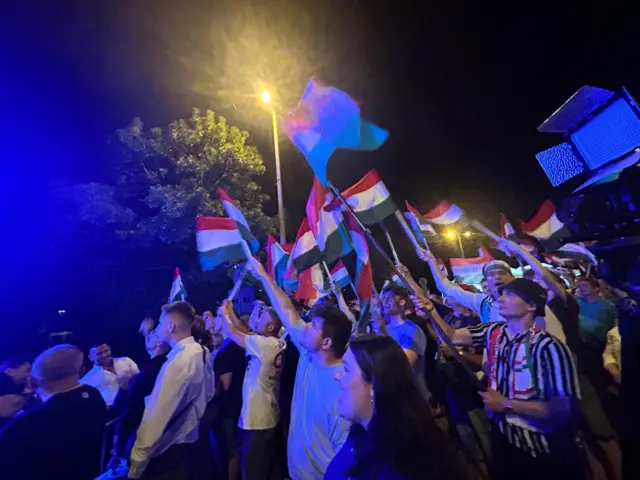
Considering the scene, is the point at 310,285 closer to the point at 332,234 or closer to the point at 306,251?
the point at 306,251

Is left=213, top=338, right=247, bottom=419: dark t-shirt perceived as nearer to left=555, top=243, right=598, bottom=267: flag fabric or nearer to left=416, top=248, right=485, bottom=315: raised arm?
left=416, top=248, right=485, bottom=315: raised arm

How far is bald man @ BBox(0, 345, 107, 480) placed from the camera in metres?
2.82

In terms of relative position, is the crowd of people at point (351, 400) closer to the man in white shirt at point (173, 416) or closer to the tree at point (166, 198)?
the man in white shirt at point (173, 416)

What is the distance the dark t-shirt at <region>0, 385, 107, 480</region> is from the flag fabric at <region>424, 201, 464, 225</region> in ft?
21.6

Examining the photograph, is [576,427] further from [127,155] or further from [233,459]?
[127,155]

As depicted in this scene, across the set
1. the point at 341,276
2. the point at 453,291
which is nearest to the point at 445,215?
the point at 341,276

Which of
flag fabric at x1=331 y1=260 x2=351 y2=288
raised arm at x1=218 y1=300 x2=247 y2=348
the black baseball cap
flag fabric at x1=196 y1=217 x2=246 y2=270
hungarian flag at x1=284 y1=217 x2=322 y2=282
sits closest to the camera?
the black baseball cap

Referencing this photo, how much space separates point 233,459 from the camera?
4.96 meters

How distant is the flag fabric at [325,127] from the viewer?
16.7ft

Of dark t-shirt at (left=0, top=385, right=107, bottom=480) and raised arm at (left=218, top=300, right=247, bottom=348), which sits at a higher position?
raised arm at (left=218, top=300, right=247, bottom=348)

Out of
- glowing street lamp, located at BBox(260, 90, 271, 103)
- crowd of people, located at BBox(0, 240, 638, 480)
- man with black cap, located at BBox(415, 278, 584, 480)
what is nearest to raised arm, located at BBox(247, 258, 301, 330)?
crowd of people, located at BBox(0, 240, 638, 480)

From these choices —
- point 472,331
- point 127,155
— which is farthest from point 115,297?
point 472,331

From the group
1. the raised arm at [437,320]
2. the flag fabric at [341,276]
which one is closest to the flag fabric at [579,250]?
the raised arm at [437,320]

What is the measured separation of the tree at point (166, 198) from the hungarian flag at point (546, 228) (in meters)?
9.30
